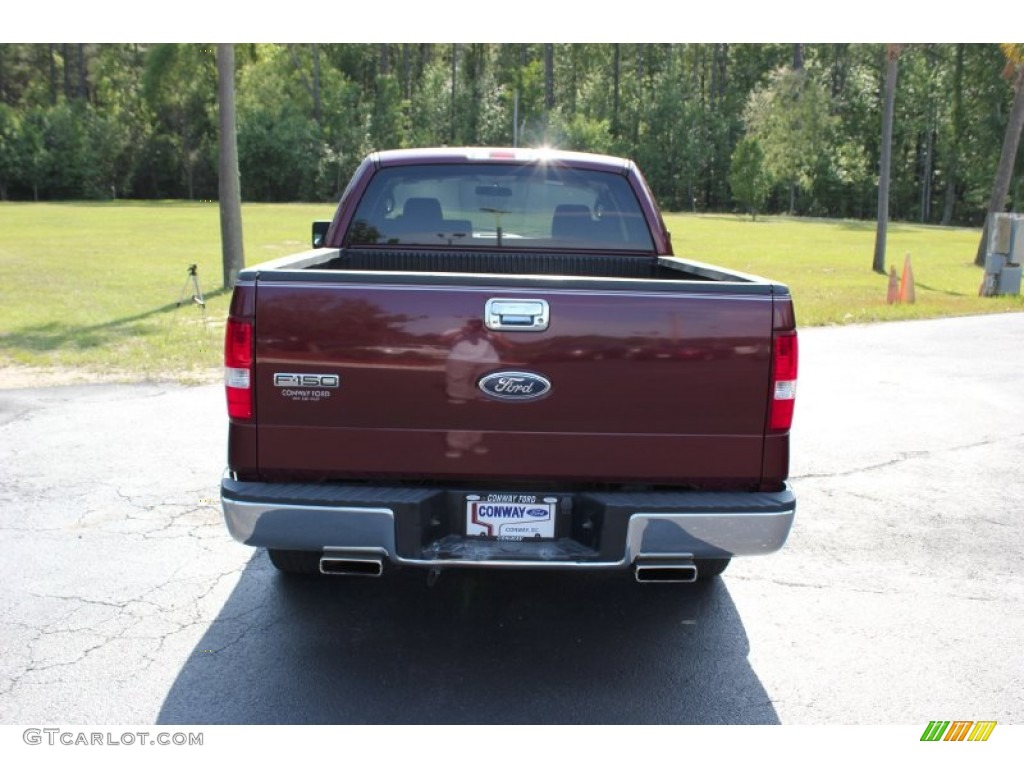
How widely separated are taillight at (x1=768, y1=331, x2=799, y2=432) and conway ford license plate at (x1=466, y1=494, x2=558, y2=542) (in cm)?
87

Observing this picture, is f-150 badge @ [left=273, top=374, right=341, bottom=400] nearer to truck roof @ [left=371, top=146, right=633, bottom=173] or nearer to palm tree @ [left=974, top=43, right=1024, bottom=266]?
truck roof @ [left=371, top=146, right=633, bottom=173]

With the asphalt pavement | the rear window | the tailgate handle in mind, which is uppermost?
the rear window

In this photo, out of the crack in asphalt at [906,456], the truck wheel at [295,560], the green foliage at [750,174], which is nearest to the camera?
the truck wheel at [295,560]

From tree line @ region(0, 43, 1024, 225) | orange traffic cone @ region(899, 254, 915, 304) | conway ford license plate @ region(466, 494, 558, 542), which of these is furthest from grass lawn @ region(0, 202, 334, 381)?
tree line @ region(0, 43, 1024, 225)

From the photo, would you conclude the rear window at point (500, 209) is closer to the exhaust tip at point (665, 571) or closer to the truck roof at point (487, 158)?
the truck roof at point (487, 158)

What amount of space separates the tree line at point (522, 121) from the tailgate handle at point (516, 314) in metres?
55.3

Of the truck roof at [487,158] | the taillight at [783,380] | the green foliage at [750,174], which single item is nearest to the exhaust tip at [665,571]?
the taillight at [783,380]

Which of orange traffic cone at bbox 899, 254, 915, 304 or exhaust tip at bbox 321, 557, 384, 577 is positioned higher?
exhaust tip at bbox 321, 557, 384, 577

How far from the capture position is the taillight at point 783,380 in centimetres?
331

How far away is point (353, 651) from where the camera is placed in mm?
3707

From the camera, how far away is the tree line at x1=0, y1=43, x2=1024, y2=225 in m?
61.4

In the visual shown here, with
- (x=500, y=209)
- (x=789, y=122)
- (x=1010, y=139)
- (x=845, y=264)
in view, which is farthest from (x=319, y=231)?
(x=789, y=122)

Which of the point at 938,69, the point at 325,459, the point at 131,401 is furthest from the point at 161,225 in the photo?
the point at 938,69
